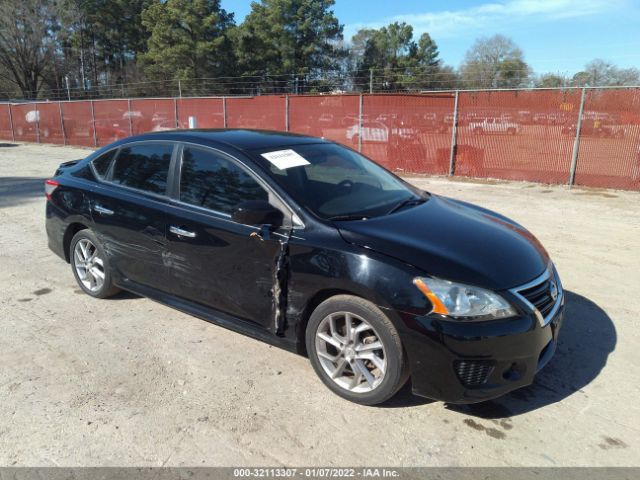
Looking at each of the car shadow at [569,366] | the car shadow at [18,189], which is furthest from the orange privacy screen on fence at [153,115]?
the car shadow at [569,366]

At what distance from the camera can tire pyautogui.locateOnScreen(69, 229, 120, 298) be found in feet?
14.6

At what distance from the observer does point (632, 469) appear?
8.15 ft

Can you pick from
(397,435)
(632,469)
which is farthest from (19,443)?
(632,469)

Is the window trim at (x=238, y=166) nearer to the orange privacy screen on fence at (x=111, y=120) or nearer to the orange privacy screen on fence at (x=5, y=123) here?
the orange privacy screen on fence at (x=111, y=120)

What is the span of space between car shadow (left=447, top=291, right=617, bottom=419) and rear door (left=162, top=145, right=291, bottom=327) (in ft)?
4.83

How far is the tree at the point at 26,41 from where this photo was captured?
51031mm

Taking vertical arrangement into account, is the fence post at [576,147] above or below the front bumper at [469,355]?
above

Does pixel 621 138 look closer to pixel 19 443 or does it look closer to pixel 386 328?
pixel 386 328

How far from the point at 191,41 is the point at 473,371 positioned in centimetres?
4936

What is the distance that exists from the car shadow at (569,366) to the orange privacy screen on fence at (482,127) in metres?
8.02

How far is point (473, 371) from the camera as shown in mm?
2670

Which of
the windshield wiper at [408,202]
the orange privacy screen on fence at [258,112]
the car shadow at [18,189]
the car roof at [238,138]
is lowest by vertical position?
the car shadow at [18,189]

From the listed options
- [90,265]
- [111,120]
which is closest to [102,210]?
[90,265]

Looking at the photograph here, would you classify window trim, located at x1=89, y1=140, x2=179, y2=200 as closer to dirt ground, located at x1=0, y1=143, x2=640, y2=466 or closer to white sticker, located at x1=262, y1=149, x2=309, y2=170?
white sticker, located at x1=262, y1=149, x2=309, y2=170
